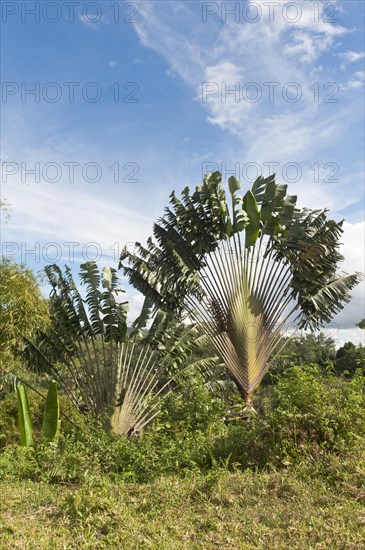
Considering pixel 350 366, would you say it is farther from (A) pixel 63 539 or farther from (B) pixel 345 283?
(A) pixel 63 539

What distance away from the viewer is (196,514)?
166 inches

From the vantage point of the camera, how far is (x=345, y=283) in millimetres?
11312

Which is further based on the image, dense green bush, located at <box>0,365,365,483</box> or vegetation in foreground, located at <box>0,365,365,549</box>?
dense green bush, located at <box>0,365,365,483</box>

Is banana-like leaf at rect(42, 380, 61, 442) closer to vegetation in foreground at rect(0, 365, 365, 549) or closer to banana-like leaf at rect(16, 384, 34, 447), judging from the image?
banana-like leaf at rect(16, 384, 34, 447)

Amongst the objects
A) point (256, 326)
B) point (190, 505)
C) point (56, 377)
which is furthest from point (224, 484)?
point (56, 377)

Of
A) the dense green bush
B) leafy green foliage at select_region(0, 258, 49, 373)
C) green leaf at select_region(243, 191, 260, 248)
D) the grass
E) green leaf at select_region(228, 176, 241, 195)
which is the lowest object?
the grass

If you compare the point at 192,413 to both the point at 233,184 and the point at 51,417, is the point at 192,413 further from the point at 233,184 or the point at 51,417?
the point at 233,184

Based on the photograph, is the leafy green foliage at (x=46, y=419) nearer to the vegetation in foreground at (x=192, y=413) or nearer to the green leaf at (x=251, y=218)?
the vegetation in foreground at (x=192, y=413)

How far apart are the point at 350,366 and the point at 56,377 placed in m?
21.2

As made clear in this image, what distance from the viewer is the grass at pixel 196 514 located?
145 inches

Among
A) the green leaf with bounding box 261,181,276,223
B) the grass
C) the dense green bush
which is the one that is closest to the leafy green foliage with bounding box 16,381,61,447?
the dense green bush

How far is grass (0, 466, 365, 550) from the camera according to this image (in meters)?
3.69

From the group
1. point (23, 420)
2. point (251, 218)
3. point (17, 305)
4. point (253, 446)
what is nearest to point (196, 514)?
point (253, 446)

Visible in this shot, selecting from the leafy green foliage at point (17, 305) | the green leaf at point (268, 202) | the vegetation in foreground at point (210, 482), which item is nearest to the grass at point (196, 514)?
the vegetation in foreground at point (210, 482)
